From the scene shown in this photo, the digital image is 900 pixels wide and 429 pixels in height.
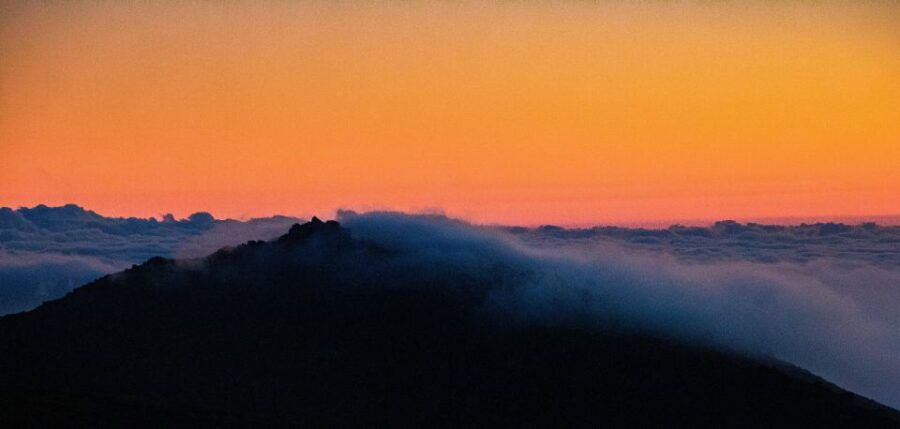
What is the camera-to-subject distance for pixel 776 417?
183 m

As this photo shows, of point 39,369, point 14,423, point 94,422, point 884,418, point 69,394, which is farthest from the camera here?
point 39,369

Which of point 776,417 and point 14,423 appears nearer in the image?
point 14,423

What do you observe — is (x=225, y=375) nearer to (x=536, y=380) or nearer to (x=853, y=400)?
(x=536, y=380)

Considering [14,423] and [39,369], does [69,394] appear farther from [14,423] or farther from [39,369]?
[39,369]

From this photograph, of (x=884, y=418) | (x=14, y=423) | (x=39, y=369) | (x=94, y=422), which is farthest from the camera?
(x=39, y=369)

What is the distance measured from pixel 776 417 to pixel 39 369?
11658 cm

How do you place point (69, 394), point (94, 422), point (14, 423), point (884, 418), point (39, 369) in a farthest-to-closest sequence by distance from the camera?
point (39, 369) < point (884, 418) < point (69, 394) < point (94, 422) < point (14, 423)

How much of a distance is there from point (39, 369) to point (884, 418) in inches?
5211

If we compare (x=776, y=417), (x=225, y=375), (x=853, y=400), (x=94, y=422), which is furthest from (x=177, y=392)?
(x=853, y=400)

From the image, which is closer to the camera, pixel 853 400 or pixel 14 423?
pixel 14 423

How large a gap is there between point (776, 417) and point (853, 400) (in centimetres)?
1472

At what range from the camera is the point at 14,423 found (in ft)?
357

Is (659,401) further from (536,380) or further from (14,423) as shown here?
(14,423)

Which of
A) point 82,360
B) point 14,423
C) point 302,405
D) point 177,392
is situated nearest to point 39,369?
point 82,360
